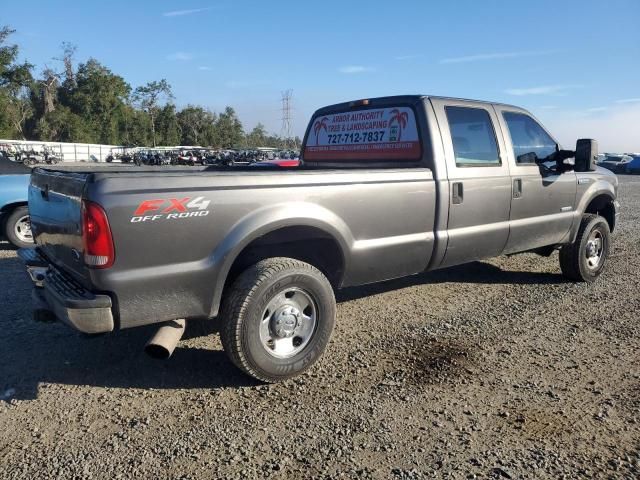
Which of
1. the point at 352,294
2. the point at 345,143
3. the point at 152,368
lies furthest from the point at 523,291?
the point at 152,368

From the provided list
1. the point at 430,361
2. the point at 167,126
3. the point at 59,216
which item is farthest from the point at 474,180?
the point at 167,126

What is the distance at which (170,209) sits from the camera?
295 cm

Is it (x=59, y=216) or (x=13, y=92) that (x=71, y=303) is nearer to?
(x=59, y=216)

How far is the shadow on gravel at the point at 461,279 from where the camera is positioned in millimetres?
5733

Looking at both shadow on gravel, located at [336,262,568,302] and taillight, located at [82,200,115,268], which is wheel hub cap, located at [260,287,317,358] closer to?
taillight, located at [82,200,115,268]

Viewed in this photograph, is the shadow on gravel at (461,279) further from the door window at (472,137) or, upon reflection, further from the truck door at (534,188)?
the door window at (472,137)

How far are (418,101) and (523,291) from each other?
8.47 feet

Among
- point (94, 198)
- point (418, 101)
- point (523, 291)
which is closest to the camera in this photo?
point (94, 198)

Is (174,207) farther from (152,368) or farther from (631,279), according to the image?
(631,279)

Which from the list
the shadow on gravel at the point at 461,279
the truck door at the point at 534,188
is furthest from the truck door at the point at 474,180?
the shadow on gravel at the point at 461,279

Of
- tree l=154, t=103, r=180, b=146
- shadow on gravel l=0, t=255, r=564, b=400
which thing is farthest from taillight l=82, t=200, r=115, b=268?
tree l=154, t=103, r=180, b=146

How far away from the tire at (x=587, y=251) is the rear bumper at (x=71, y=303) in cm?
502

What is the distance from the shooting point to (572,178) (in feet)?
18.5

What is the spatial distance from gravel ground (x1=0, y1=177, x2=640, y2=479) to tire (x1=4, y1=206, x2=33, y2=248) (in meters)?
2.78
